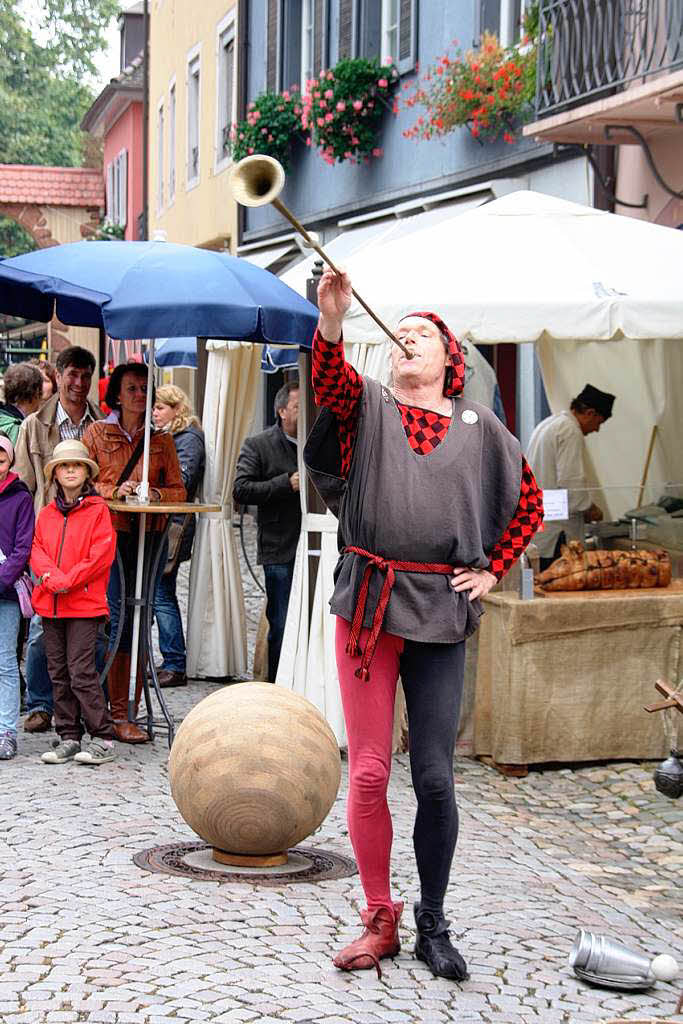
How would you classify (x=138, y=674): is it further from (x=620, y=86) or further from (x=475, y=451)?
(x=620, y=86)

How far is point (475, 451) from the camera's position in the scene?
521 centimetres

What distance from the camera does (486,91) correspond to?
1541 cm

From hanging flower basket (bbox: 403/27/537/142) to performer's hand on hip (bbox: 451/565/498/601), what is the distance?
33.2 feet

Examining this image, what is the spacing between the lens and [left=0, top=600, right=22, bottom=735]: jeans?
870cm

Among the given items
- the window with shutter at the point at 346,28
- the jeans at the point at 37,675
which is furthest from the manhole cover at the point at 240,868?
the window with shutter at the point at 346,28

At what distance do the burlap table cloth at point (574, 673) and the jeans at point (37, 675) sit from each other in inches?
88.7

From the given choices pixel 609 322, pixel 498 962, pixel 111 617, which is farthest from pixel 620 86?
pixel 498 962

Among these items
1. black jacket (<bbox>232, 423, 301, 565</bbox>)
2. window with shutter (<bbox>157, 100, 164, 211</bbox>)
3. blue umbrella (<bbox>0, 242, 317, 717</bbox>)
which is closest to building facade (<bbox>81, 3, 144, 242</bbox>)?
window with shutter (<bbox>157, 100, 164, 211</bbox>)

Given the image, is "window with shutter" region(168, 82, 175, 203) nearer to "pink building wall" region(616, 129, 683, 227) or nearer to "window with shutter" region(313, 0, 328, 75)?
"window with shutter" region(313, 0, 328, 75)

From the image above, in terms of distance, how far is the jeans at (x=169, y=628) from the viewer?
11289mm

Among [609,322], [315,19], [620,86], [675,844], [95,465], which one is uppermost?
[315,19]

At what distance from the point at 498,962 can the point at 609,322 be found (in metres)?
4.30

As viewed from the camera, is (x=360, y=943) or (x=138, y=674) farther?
(x=138, y=674)

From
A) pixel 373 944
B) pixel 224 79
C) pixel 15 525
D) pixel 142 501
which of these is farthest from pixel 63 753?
pixel 224 79
